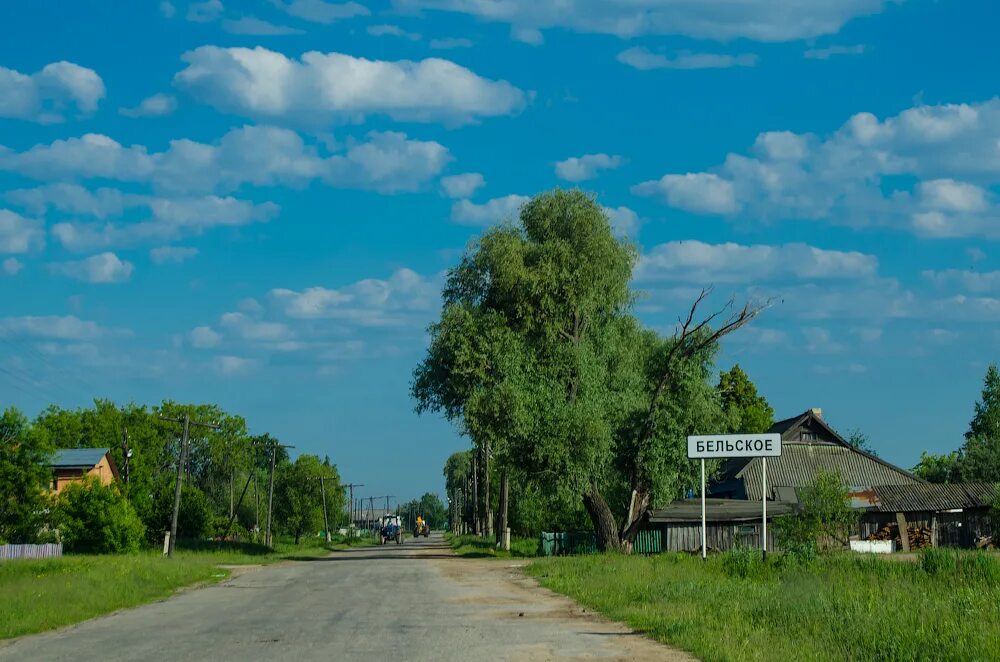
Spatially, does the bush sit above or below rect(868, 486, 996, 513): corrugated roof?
below

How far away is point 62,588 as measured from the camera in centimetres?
2345

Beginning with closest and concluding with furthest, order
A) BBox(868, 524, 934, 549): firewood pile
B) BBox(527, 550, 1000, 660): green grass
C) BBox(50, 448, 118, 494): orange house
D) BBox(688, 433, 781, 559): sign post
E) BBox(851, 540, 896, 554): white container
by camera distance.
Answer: BBox(527, 550, 1000, 660): green grass
BBox(688, 433, 781, 559): sign post
BBox(851, 540, 896, 554): white container
BBox(868, 524, 934, 549): firewood pile
BBox(50, 448, 118, 494): orange house

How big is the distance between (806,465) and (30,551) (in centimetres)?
4621

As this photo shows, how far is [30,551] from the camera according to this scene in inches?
2003

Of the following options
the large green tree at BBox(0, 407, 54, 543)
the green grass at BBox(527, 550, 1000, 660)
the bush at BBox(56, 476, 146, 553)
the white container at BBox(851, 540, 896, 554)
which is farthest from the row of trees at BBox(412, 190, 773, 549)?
the large green tree at BBox(0, 407, 54, 543)

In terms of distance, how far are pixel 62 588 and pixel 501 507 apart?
3629 cm

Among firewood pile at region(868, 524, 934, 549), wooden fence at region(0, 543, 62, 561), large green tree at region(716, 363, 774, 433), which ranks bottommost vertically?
wooden fence at region(0, 543, 62, 561)

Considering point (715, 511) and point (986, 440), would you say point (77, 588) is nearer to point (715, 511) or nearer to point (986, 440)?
point (715, 511)

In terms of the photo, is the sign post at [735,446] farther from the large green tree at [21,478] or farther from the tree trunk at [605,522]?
the large green tree at [21,478]

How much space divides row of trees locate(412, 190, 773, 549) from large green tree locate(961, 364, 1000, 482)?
45126mm

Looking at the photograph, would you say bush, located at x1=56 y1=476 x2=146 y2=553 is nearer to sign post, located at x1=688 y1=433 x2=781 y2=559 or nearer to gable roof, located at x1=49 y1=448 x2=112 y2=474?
gable roof, located at x1=49 y1=448 x2=112 y2=474

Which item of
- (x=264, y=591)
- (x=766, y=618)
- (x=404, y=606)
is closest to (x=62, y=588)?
(x=264, y=591)

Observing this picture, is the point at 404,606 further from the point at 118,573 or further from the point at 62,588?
the point at 118,573

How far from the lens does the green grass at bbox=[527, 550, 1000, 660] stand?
446 inches
